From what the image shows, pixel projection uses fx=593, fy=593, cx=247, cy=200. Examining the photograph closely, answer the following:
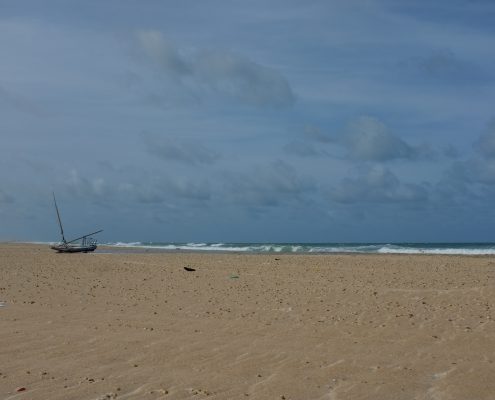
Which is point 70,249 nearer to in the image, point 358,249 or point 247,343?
point 358,249

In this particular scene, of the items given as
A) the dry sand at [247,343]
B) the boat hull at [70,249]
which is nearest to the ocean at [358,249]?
the boat hull at [70,249]

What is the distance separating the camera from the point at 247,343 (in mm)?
9469

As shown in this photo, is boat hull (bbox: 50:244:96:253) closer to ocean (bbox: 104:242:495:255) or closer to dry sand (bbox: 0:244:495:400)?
ocean (bbox: 104:242:495:255)

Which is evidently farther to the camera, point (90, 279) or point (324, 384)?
point (90, 279)

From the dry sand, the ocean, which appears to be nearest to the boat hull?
the ocean

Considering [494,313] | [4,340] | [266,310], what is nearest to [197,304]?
[266,310]

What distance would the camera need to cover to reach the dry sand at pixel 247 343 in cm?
707

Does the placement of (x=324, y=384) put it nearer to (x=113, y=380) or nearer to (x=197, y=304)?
(x=113, y=380)

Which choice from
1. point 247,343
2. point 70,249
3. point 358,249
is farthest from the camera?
point 358,249

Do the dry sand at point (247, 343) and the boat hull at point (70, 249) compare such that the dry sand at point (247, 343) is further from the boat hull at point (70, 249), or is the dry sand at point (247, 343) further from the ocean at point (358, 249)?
the ocean at point (358, 249)

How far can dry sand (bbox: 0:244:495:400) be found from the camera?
707 cm

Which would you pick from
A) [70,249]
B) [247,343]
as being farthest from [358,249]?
[247,343]

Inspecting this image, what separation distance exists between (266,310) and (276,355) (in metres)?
4.23

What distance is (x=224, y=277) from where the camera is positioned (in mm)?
21453
